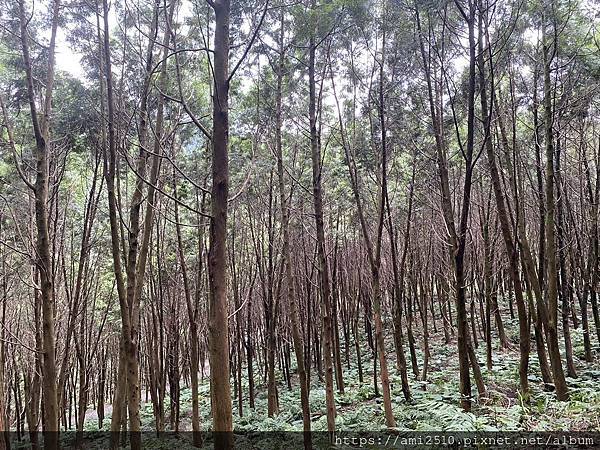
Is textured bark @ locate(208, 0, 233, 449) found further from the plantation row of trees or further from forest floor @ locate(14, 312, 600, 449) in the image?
forest floor @ locate(14, 312, 600, 449)

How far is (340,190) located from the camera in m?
10.9

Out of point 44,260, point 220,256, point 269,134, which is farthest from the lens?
point 269,134

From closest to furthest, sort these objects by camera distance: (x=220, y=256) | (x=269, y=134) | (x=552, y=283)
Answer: (x=220, y=256)
(x=552, y=283)
(x=269, y=134)

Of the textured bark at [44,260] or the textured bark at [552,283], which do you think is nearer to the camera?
the textured bark at [44,260]

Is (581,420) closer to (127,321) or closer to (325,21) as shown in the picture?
(127,321)

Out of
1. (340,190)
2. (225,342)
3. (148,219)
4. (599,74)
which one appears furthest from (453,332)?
(225,342)

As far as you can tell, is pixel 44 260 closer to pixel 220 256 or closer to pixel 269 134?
pixel 220 256

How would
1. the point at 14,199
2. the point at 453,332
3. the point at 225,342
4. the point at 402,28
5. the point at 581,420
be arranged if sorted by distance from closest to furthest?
the point at 225,342, the point at 581,420, the point at 402,28, the point at 14,199, the point at 453,332

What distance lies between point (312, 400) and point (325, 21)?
909 cm

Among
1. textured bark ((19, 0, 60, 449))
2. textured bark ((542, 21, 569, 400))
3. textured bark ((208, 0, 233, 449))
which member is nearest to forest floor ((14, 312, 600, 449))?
textured bark ((542, 21, 569, 400))

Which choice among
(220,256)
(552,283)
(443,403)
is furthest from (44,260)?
(552,283)

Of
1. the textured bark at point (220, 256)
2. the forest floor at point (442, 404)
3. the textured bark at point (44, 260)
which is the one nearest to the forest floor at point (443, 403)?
the forest floor at point (442, 404)

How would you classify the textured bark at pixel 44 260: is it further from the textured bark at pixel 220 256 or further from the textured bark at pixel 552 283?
the textured bark at pixel 552 283

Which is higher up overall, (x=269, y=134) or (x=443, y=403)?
(x=269, y=134)
